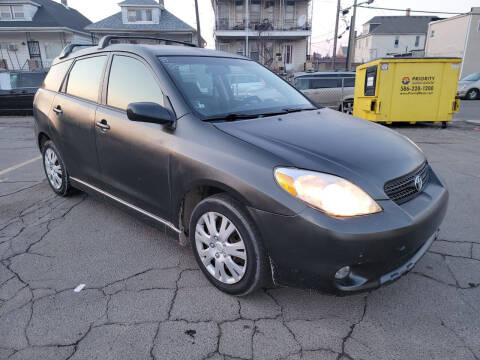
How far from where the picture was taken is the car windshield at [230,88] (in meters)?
2.62

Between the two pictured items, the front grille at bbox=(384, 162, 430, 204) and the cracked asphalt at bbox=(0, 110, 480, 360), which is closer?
the cracked asphalt at bbox=(0, 110, 480, 360)

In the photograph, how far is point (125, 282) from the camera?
2533 millimetres

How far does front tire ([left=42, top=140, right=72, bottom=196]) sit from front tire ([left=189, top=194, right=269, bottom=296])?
225 centimetres

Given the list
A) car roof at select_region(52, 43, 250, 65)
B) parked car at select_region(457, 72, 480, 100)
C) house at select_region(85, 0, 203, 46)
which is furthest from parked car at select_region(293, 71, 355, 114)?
house at select_region(85, 0, 203, 46)

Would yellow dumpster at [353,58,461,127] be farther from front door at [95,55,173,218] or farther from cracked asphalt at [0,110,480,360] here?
front door at [95,55,173,218]

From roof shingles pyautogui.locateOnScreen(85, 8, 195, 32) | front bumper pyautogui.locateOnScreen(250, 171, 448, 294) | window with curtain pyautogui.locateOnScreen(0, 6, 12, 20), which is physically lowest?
front bumper pyautogui.locateOnScreen(250, 171, 448, 294)

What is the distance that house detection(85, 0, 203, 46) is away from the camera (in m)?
28.7

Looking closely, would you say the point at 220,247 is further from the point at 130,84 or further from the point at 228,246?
the point at 130,84

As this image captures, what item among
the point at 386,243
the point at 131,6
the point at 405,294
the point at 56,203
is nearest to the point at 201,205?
the point at 386,243

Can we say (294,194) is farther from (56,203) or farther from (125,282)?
(56,203)

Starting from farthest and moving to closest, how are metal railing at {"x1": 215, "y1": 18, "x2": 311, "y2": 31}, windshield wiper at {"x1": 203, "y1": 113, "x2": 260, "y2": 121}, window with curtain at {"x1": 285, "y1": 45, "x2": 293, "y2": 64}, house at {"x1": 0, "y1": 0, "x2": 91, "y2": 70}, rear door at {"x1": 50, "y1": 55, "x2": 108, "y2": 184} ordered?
1. window with curtain at {"x1": 285, "y1": 45, "x2": 293, "y2": 64}
2. metal railing at {"x1": 215, "y1": 18, "x2": 311, "y2": 31}
3. house at {"x1": 0, "y1": 0, "x2": 91, "y2": 70}
4. rear door at {"x1": 50, "y1": 55, "x2": 108, "y2": 184}
5. windshield wiper at {"x1": 203, "y1": 113, "x2": 260, "y2": 121}

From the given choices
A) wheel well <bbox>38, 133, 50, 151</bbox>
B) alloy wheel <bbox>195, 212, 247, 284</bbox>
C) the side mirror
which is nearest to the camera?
alloy wheel <bbox>195, 212, 247, 284</bbox>

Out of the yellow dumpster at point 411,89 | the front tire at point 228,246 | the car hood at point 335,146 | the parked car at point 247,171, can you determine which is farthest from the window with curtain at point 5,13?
the front tire at point 228,246

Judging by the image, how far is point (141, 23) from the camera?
29.2 metres
